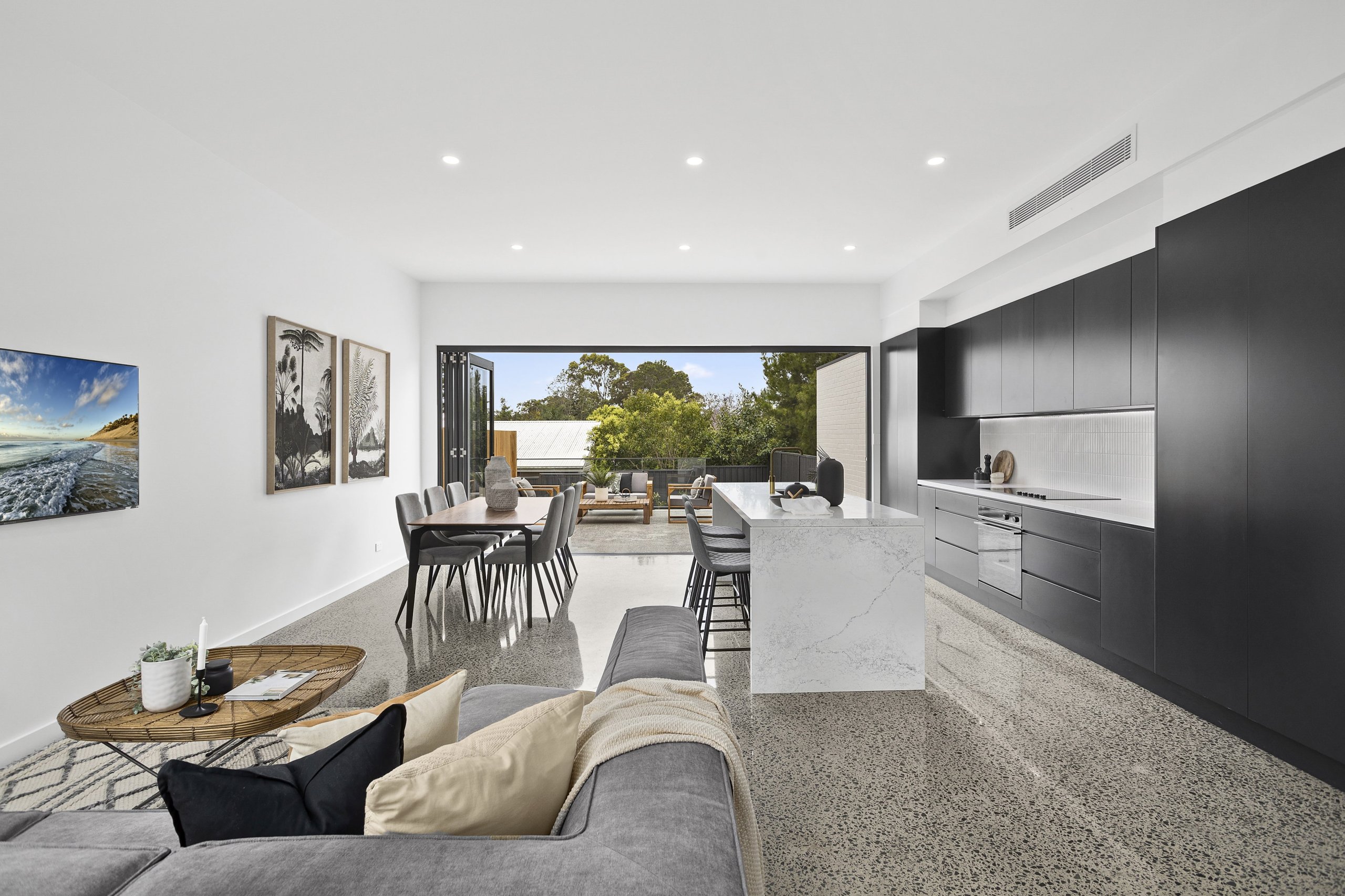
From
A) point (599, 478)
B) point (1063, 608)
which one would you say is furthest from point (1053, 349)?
point (599, 478)

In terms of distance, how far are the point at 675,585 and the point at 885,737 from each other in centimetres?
295

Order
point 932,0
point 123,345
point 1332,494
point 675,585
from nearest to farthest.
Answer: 1. point 1332,494
2. point 932,0
3. point 123,345
4. point 675,585

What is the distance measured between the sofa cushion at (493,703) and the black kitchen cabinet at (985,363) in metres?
4.29

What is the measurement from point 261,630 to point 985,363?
542 centimetres

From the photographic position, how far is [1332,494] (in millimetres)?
2277

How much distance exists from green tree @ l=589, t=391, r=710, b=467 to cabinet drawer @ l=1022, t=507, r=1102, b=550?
10.1 metres

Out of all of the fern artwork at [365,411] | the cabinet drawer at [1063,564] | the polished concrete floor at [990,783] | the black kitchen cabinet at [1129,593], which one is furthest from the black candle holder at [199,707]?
the cabinet drawer at [1063,564]

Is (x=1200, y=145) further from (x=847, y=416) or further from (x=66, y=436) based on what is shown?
(x=847, y=416)

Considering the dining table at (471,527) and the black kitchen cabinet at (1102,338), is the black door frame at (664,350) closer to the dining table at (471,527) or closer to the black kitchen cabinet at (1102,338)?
the dining table at (471,527)

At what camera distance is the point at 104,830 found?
1273 millimetres

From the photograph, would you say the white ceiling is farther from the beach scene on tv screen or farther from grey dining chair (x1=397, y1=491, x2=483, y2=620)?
grey dining chair (x1=397, y1=491, x2=483, y2=620)

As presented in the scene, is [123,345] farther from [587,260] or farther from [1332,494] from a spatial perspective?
[1332,494]

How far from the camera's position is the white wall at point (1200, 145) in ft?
7.80

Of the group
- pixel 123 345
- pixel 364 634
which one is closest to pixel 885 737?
pixel 364 634
